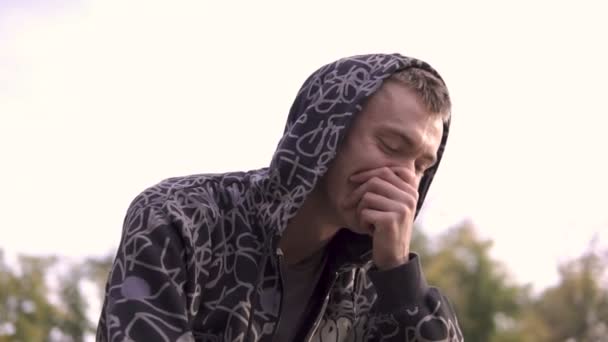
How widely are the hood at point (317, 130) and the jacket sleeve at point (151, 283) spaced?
1.42 feet

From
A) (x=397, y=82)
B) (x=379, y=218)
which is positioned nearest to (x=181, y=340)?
(x=379, y=218)

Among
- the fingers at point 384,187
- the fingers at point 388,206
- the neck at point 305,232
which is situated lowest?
the neck at point 305,232

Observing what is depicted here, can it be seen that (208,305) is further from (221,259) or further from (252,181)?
(252,181)

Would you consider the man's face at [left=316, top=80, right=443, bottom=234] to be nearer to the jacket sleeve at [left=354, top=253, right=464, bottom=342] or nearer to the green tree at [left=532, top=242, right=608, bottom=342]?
the jacket sleeve at [left=354, top=253, right=464, bottom=342]

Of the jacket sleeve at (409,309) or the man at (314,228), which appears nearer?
the man at (314,228)

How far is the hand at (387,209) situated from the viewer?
360cm

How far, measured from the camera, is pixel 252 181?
3.92 metres

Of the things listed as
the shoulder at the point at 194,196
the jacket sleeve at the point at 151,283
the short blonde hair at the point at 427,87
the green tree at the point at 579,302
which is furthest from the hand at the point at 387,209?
the green tree at the point at 579,302

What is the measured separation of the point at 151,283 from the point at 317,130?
0.89 m

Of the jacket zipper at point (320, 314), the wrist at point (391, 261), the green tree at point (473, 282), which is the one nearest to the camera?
the wrist at point (391, 261)

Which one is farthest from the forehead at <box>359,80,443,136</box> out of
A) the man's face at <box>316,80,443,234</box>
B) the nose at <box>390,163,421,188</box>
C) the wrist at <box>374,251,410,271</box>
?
the wrist at <box>374,251,410,271</box>

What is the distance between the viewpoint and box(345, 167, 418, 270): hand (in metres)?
3.60

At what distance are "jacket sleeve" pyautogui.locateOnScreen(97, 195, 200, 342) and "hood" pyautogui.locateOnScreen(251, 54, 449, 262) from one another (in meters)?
0.43

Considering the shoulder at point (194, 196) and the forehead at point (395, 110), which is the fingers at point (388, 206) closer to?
the forehead at point (395, 110)
